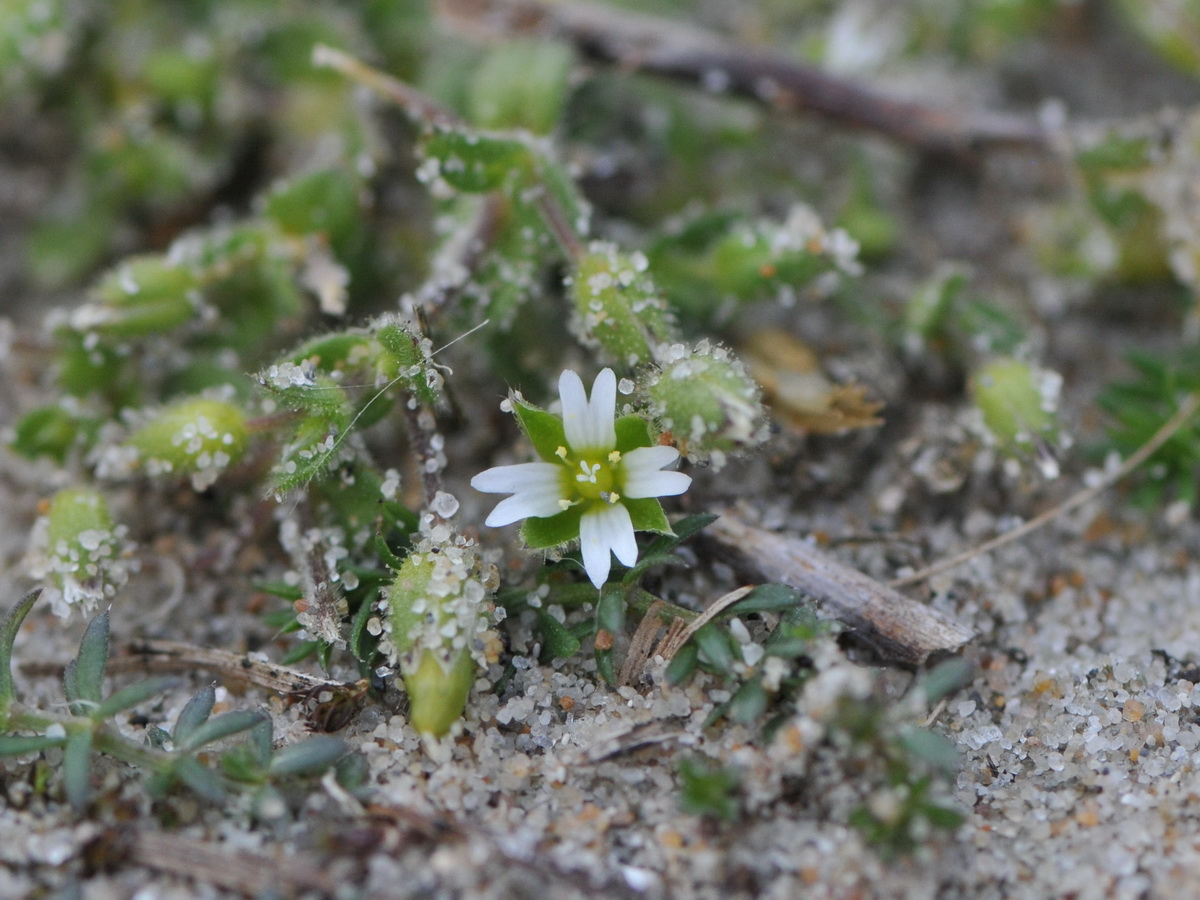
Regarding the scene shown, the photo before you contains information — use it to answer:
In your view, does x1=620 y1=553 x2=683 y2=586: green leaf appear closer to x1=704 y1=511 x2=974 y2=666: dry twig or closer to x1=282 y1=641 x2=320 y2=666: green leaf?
x1=704 y1=511 x2=974 y2=666: dry twig

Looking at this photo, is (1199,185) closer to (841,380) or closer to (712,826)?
(841,380)

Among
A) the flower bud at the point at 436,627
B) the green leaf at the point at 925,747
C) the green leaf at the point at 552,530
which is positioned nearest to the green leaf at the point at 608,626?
the green leaf at the point at 552,530

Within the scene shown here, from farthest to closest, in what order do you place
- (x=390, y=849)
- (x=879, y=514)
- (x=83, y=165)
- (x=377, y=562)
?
(x=83, y=165), (x=879, y=514), (x=377, y=562), (x=390, y=849)

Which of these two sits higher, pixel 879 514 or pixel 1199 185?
pixel 1199 185

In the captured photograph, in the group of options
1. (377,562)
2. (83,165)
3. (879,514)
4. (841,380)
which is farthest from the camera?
(83,165)

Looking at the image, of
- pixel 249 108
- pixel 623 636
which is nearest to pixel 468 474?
pixel 623 636

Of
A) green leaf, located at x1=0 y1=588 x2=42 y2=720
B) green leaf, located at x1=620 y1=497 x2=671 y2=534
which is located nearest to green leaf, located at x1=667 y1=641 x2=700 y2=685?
green leaf, located at x1=620 y1=497 x2=671 y2=534

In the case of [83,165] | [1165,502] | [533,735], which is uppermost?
[83,165]
